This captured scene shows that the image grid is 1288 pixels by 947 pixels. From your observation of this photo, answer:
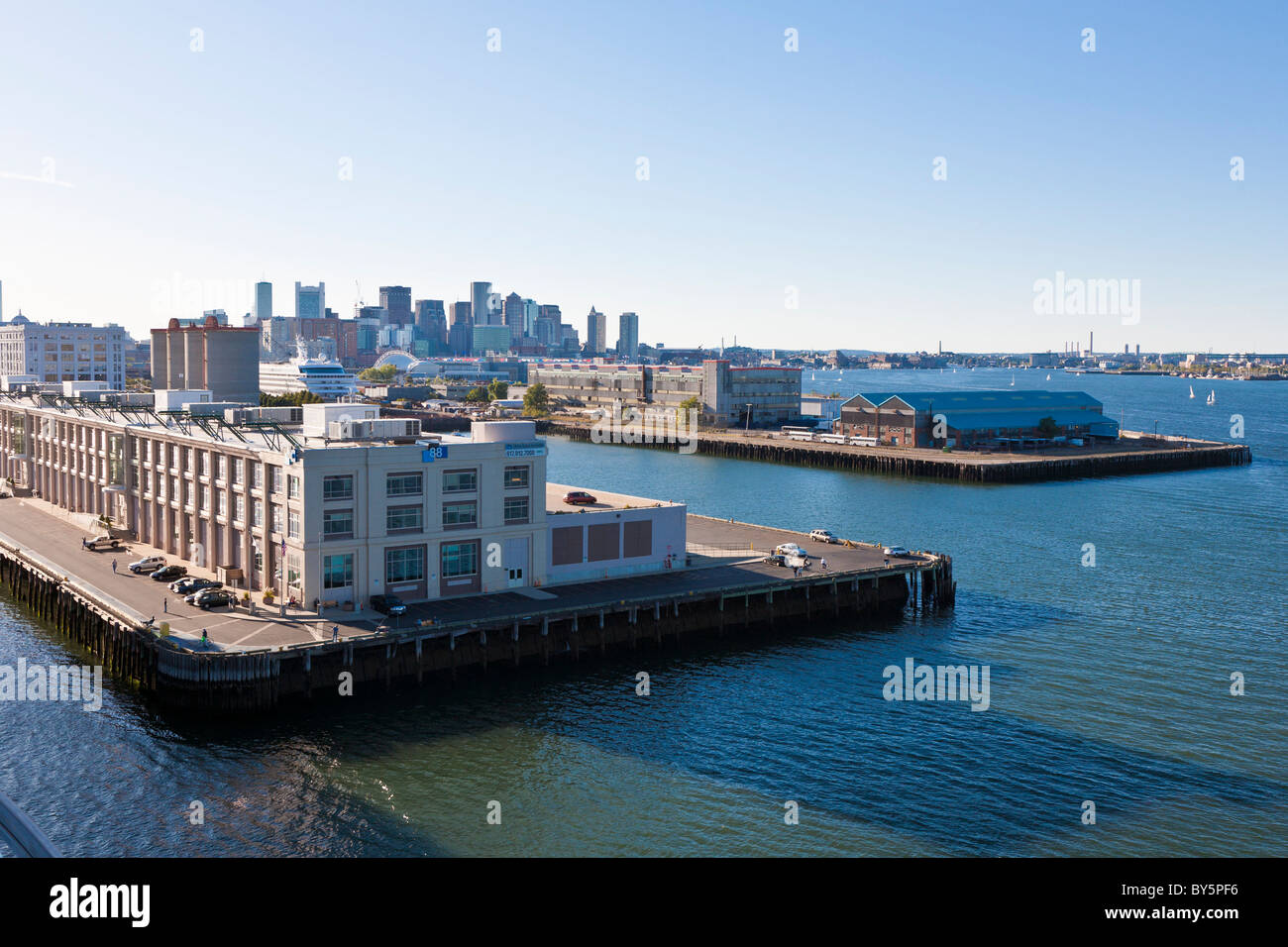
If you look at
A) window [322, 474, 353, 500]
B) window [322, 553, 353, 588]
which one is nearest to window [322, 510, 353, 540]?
window [322, 474, 353, 500]

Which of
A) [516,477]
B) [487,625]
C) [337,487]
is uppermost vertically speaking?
[516,477]

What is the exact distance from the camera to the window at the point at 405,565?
54.7 metres

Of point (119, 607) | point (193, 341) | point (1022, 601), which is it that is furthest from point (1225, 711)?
point (193, 341)

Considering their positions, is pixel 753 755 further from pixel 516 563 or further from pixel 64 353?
pixel 64 353

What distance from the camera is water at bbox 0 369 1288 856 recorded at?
34.7 meters

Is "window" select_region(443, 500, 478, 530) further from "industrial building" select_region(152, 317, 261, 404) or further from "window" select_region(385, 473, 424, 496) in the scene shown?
"industrial building" select_region(152, 317, 261, 404)

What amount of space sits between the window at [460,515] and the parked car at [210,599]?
11153 millimetres

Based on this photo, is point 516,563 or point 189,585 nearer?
point 189,585

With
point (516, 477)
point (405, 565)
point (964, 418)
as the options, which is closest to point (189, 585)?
point (405, 565)

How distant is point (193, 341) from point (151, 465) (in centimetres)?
4519

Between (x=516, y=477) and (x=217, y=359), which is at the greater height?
(x=217, y=359)

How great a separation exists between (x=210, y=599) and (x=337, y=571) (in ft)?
20.7

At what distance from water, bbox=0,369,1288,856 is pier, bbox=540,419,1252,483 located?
66720 millimetres

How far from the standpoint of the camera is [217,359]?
109188 mm
